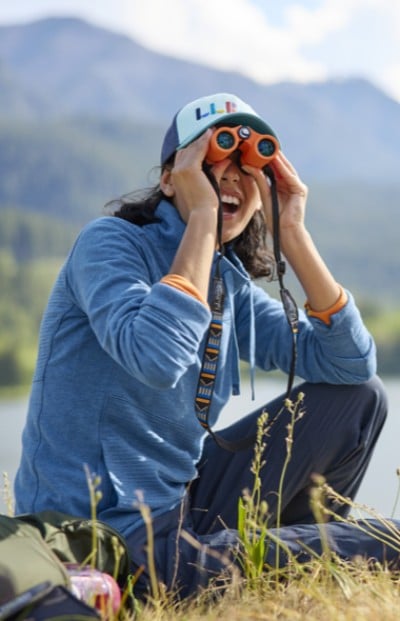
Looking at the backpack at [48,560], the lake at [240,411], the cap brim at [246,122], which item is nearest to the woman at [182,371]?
the cap brim at [246,122]

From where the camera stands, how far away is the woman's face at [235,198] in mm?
3012

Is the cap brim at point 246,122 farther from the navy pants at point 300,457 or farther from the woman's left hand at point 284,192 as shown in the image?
the navy pants at point 300,457

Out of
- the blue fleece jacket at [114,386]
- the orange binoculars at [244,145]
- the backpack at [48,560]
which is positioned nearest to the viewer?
the backpack at [48,560]

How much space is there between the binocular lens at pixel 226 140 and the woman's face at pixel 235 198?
110 millimetres

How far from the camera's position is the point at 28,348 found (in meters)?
74.1

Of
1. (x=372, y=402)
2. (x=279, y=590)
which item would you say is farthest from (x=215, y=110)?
(x=279, y=590)

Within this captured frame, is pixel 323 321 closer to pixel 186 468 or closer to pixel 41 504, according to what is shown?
pixel 186 468

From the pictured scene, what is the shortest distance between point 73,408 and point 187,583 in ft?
2.01

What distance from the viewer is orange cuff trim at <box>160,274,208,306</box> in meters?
2.56

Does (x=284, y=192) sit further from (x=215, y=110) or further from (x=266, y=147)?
(x=215, y=110)

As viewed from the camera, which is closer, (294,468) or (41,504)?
(41,504)

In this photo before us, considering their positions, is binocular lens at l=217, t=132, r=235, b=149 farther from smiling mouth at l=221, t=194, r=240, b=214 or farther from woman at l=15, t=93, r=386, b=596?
smiling mouth at l=221, t=194, r=240, b=214

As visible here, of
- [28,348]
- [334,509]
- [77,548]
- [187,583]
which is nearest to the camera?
[77,548]

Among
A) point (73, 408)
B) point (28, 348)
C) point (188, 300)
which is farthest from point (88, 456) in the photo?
point (28, 348)
